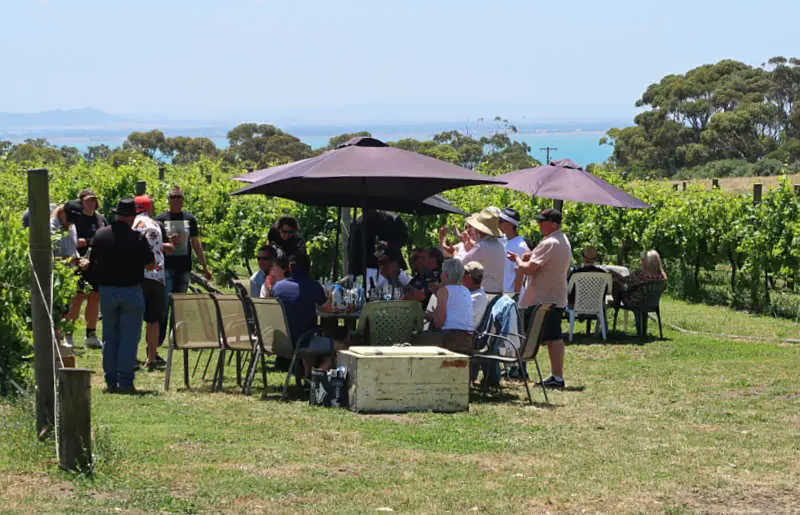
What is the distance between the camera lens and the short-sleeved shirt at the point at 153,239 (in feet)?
33.4

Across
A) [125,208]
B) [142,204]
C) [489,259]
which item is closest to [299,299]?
[125,208]

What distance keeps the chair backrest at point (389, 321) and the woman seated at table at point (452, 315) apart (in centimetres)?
17

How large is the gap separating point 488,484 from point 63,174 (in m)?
18.0

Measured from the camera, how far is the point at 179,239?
11086 millimetres

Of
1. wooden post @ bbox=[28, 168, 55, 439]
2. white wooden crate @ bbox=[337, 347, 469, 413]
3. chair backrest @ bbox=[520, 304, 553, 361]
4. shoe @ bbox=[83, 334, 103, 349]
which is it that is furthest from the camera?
shoe @ bbox=[83, 334, 103, 349]

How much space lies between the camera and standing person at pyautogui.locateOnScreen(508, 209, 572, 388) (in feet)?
32.1

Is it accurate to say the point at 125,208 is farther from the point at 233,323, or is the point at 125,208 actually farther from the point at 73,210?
the point at 73,210

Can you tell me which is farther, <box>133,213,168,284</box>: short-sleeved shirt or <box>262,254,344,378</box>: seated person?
<box>133,213,168,284</box>: short-sleeved shirt

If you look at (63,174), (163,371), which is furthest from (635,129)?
(163,371)

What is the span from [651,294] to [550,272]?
3759 mm

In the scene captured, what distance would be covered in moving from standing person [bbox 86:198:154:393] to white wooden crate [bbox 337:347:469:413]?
1.81 m

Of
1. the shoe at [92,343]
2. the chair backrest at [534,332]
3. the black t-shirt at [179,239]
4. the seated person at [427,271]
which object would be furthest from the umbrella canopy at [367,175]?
the shoe at [92,343]

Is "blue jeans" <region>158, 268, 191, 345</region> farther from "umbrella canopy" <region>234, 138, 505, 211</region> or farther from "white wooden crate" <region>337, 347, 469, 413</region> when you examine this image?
"white wooden crate" <region>337, 347, 469, 413</region>

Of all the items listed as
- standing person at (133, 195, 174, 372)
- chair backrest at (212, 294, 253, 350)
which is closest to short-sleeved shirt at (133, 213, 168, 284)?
standing person at (133, 195, 174, 372)
